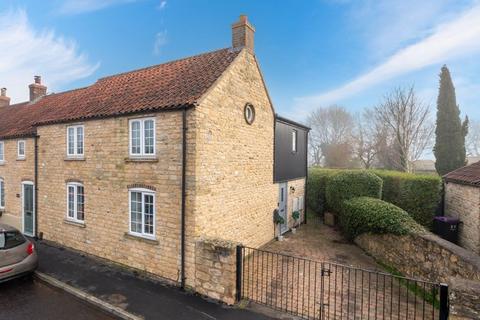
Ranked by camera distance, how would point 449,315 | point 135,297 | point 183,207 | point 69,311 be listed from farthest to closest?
point 183,207, point 135,297, point 69,311, point 449,315

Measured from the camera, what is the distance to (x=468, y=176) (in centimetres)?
1243

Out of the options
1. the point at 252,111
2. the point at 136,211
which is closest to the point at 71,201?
the point at 136,211

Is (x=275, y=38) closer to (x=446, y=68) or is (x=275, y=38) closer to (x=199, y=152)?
(x=199, y=152)

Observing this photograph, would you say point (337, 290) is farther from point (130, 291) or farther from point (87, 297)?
point (87, 297)

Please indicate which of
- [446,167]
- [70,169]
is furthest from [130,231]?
[446,167]

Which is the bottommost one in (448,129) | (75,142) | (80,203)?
(80,203)

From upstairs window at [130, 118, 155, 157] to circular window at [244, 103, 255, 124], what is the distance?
391 cm

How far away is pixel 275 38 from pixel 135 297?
17196 mm

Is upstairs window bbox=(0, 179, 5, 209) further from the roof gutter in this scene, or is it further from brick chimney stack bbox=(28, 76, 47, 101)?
the roof gutter

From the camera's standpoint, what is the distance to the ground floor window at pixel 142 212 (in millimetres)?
8766

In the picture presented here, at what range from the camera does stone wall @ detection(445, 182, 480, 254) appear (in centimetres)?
1091

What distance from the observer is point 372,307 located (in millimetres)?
7195

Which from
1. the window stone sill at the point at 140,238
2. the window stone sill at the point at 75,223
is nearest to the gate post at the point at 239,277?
the window stone sill at the point at 140,238

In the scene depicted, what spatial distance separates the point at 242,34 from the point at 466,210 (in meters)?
13.2
